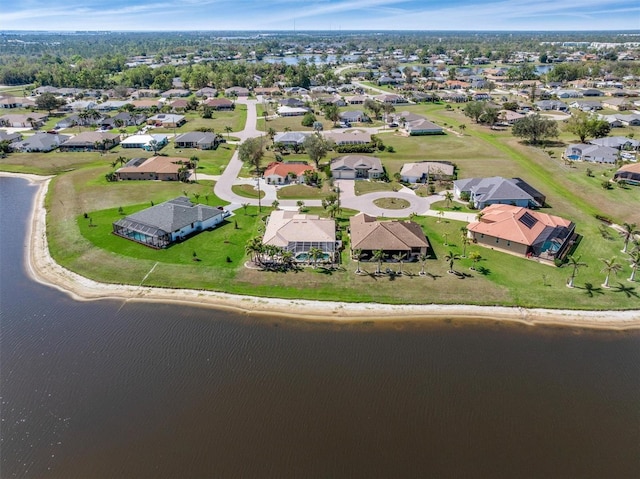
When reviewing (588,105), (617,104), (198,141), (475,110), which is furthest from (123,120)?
(617,104)

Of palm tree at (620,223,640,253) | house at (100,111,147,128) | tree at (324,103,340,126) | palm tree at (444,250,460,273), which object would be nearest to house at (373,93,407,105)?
tree at (324,103,340,126)

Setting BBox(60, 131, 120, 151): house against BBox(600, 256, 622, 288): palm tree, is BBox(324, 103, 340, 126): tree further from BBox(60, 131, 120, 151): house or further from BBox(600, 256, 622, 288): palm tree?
BBox(600, 256, 622, 288): palm tree

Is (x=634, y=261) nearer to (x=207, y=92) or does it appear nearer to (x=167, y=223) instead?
(x=167, y=223)

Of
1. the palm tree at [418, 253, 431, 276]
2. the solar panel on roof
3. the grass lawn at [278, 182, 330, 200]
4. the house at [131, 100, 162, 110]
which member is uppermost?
the solar panel on roof

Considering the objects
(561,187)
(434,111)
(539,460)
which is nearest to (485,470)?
(539,460)

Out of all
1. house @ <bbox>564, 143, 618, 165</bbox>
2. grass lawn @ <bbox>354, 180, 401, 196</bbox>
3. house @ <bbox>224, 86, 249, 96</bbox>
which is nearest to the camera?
grass lawn @ <bbox>354, 180, 401, 196</bbox>

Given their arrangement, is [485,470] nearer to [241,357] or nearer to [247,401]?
[247,401]
